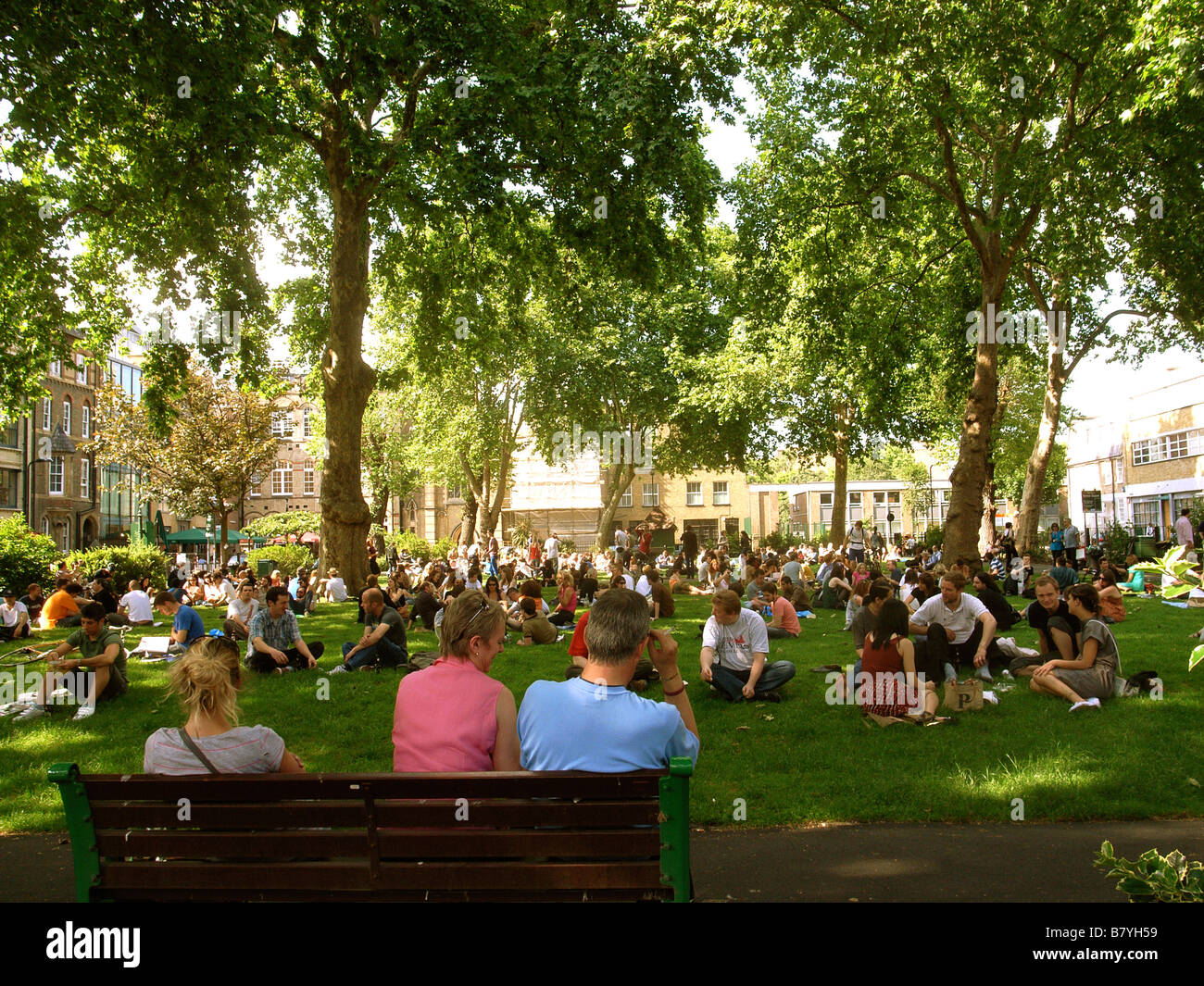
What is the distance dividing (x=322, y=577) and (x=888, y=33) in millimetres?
15963

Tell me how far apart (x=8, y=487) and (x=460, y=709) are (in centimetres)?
5337

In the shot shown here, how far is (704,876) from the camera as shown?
538 centimetres

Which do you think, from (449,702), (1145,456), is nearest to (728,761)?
(449,702)

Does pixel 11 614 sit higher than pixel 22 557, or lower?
lower

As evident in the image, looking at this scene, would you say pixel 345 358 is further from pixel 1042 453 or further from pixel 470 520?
pixel 470 520

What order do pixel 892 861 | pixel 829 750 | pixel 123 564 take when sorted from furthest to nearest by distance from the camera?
pixel 123 564 < pixel 829 750 < pixel 892 861

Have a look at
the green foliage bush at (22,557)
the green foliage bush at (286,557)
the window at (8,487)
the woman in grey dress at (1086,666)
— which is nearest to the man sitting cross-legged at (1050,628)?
the woman in grey dress at (1086,666)

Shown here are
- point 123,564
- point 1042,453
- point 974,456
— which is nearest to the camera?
point 974,456

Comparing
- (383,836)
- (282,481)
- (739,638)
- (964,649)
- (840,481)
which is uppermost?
(282,481)

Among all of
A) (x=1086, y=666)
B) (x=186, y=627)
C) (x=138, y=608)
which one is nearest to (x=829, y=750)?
(x=1086, y=666)

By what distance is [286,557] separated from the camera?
3116cm

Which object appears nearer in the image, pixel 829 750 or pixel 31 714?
pixel 829 750

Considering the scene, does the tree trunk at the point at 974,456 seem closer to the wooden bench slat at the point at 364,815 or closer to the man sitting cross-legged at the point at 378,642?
the man sitting cross-legged at the point at 378,642

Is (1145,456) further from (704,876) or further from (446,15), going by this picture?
(704,876)
